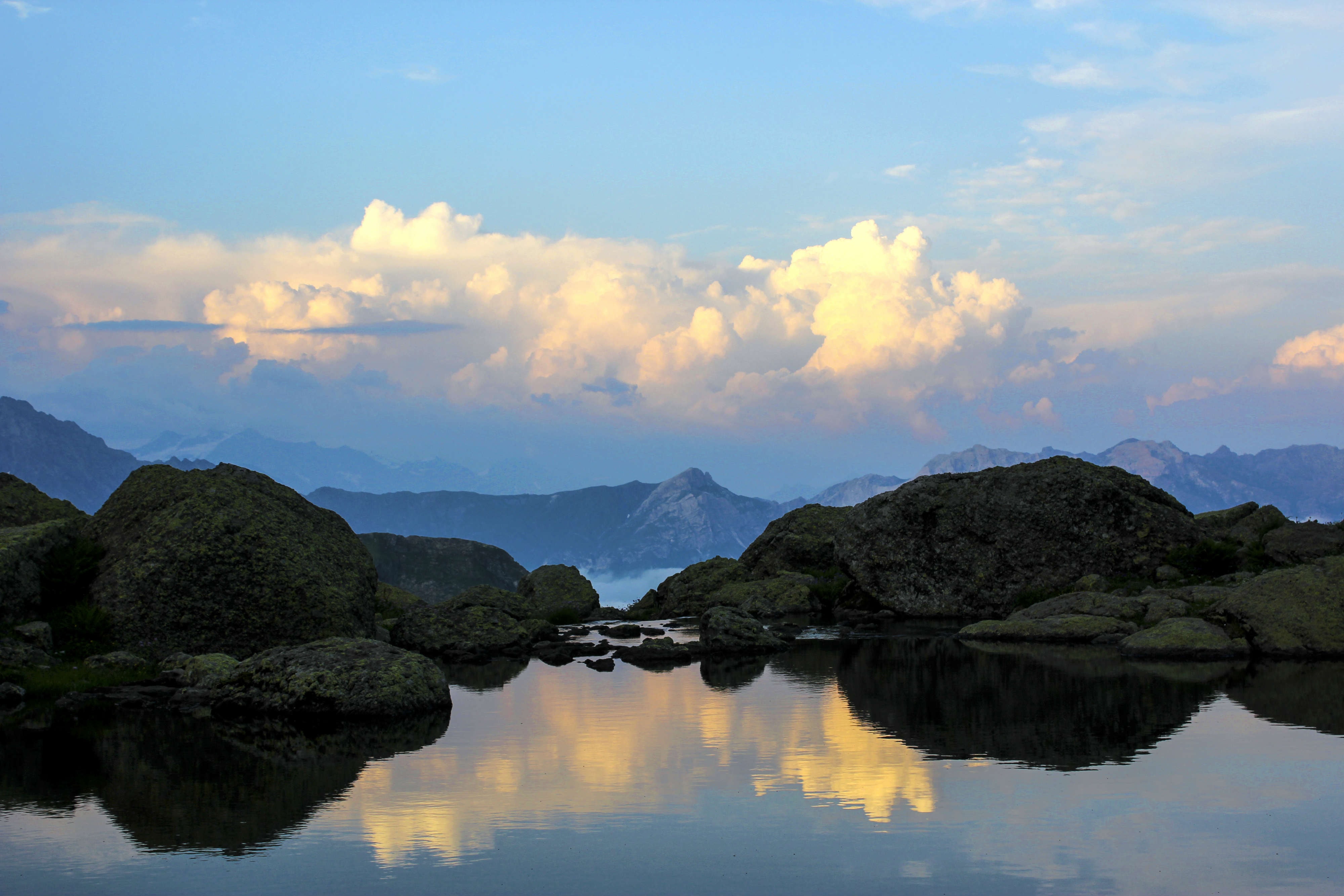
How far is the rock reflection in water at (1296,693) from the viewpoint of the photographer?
19.1 m

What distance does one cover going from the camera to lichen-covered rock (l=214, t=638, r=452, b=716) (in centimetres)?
2120

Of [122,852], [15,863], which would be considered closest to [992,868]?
[122,852]

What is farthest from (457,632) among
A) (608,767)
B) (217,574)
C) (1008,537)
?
(1008,537)

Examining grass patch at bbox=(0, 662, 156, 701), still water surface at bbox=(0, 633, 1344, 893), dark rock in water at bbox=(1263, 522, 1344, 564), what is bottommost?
still water surface at bbox=(0, 633, 1344, 893)

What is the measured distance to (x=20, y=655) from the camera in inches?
958

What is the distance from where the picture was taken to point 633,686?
25.3 meters

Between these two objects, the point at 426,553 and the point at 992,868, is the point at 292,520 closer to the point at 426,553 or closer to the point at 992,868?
the point at 992,868

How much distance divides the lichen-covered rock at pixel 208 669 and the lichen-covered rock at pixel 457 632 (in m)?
8.22

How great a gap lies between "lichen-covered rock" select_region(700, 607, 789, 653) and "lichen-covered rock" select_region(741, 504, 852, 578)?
19160mm

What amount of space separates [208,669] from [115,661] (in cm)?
282

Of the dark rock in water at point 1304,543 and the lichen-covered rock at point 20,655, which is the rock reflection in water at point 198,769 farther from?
the dark rock in water at point 1304,543

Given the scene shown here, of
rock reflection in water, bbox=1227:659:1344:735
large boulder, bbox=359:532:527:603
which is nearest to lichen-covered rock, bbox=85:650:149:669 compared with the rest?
rock reflection in water, bbox=1227:659:1344:735

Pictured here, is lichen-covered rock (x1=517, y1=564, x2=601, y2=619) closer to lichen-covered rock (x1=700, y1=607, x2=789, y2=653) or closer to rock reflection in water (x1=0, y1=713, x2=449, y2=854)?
lichen-covered rock (x1=700, y1=607, x2=789, y2=653)

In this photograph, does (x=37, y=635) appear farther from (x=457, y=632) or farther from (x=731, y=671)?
(x=731, y=671)
